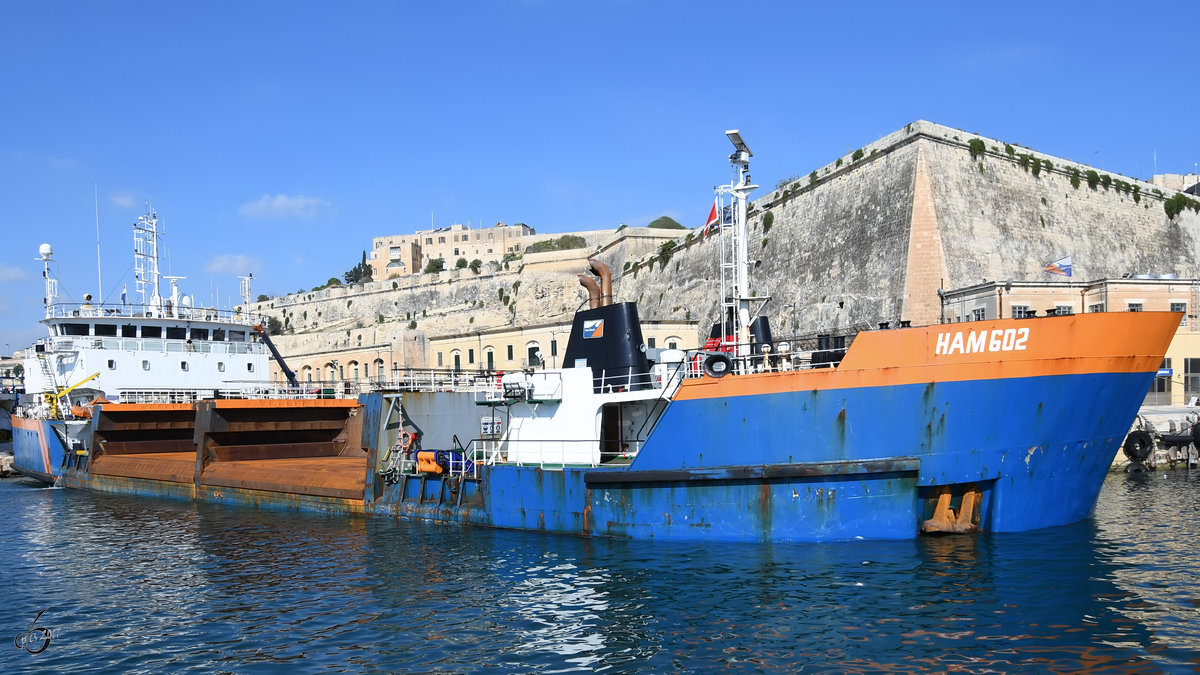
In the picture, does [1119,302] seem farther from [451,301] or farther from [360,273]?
[360,273]

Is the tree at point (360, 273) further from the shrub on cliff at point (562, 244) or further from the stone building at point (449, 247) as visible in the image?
the shrub on cliff at point (562, 244)

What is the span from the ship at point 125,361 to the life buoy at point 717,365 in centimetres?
2018

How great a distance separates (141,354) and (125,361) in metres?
0.57

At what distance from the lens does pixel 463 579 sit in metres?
13.7

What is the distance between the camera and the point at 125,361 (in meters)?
31.1

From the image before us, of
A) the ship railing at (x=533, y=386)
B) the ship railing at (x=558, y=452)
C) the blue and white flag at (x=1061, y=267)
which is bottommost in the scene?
the ship railing at (x=558, y=452)

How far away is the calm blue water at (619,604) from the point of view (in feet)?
32.1

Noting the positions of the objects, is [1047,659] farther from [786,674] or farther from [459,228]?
[459,228]

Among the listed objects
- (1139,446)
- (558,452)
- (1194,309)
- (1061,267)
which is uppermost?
(1061,267)

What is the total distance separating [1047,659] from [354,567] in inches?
413

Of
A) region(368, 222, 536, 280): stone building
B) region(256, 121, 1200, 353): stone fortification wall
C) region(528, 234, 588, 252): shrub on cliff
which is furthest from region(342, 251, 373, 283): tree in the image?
region(256, 121, 1200, 353): stone fortification wall

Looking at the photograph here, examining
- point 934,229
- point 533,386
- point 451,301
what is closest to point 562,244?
point 451,301

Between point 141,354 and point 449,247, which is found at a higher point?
point 449,247

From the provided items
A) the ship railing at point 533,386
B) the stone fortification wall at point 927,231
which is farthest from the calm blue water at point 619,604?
the stone fortification wall at point 927,231
